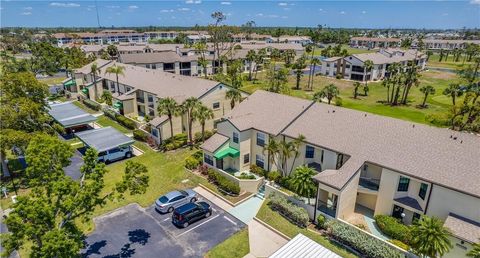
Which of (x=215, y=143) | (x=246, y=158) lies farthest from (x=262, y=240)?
(x=215, y=143)

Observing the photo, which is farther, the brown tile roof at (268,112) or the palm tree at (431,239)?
the brown tile roof at (268,112)

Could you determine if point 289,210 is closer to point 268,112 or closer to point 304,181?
point 304,181

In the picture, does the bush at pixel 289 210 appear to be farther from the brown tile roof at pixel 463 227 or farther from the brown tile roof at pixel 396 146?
the brown tile roof at pixel 463 227

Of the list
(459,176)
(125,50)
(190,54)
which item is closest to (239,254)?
(459,176)

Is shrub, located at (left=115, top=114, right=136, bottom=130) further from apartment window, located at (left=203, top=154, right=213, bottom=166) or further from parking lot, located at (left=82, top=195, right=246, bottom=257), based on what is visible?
parking lot, located at (left=82, top=195, right=246, bottom=257)

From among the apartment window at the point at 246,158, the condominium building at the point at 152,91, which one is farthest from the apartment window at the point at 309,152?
the condominium building at the point at 152,91

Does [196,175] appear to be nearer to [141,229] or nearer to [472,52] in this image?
[141,229]
